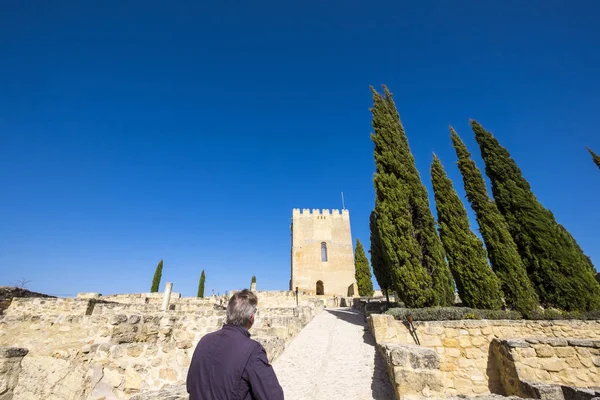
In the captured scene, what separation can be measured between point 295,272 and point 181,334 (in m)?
28.9

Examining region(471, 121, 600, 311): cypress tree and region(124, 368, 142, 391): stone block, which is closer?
region(124, 368, 142, 391): stone block

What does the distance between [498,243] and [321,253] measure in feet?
84.6

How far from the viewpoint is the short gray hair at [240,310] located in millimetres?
1998

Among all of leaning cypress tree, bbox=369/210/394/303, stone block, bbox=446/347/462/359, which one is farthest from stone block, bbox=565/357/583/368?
leaning cypress tree, bbox=369/210/394/303

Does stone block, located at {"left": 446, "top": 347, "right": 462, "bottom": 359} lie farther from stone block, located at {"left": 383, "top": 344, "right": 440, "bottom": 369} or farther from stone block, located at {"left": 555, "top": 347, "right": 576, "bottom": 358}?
stone block, located at {"left": 383, "top": 344, "right": 440, "bottom": 369}

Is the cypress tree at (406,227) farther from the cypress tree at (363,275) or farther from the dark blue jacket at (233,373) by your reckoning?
the cypress tree at (363,275)

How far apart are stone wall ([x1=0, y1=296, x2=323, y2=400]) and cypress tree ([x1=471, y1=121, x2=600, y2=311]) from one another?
10.4 meters

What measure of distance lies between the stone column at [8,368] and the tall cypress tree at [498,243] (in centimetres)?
1217

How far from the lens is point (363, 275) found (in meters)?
27.1

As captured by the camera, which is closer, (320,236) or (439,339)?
(439,339)

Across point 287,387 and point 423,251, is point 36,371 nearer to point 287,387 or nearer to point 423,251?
point 287,387

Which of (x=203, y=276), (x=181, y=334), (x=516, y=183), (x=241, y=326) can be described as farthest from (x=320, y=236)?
(x=241, y=326)

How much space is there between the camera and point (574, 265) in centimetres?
982

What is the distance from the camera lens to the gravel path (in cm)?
494
